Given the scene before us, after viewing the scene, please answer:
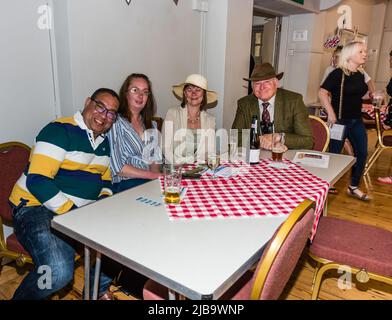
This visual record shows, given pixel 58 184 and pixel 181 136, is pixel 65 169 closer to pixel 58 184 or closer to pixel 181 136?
pixel 58 184

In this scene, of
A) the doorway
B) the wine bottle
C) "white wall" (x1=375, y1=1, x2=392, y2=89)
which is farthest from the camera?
"white wall" (x1=375, y1=1, x2=392, y2=89)

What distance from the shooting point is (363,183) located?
13.7 feet

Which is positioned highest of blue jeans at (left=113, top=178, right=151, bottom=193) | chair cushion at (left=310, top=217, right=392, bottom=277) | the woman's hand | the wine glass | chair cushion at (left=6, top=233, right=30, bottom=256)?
the woman's hand

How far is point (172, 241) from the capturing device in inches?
43.4

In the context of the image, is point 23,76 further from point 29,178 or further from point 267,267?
point 267,267

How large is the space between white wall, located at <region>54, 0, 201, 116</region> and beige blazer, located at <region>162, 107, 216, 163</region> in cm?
57

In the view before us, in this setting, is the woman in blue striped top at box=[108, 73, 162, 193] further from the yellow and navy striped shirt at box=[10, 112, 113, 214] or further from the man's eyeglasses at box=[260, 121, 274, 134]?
the man's eyeglasses at box=[260, 121, 274, 134]

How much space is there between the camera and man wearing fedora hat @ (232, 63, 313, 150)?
2.40 m

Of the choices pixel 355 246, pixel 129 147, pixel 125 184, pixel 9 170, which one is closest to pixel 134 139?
pixel 129 147

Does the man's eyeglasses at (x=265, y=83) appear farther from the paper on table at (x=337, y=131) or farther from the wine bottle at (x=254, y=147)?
the paper on table at (x=337, y=131)

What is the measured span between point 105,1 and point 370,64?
7955mm

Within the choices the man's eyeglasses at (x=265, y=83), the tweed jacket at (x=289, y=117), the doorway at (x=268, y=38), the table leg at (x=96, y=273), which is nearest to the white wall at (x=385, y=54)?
the doorway at (x=268, y=38)

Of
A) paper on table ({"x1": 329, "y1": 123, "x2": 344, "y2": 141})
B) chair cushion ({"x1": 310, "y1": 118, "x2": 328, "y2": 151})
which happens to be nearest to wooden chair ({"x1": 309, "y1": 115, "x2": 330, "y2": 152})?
chair cushion ({"x1": 310, "y1": 118, "x2": 328, "y2": 151})
